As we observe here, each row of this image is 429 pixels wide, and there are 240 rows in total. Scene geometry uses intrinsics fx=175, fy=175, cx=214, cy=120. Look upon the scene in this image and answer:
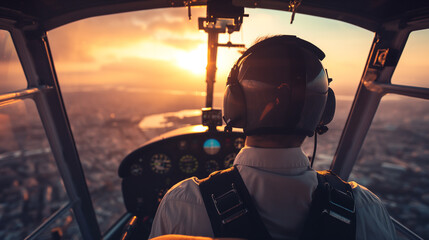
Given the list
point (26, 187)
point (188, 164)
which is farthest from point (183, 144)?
point (26, 187)

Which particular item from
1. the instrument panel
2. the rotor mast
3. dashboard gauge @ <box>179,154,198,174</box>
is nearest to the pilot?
the rotor mast

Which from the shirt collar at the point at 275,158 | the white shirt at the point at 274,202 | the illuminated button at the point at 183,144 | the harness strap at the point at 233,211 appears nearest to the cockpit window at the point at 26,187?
the illuminated button at the point at 183,144

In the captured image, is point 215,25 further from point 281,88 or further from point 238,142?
point 281,88

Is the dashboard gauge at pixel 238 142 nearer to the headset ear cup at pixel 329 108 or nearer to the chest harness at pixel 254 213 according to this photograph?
the headset ear cup at pixel 329 108

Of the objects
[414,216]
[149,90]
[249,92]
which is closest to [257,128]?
[249,92]

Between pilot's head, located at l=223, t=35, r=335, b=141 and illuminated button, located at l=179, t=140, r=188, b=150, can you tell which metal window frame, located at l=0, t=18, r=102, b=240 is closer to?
illuminated button, located at l=179, t=140, r=188, b=150

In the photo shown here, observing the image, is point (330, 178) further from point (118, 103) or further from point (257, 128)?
point (118, 103)
